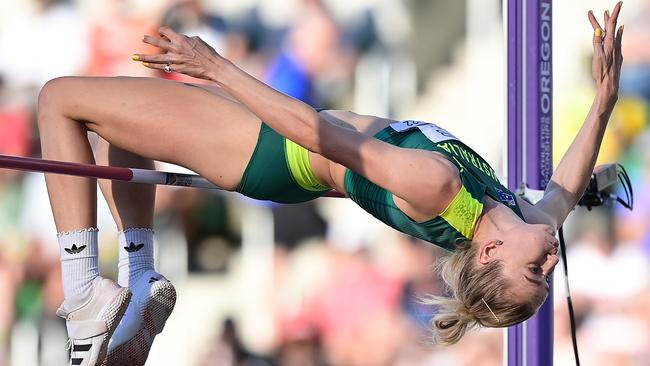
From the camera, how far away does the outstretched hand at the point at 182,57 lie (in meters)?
2.19

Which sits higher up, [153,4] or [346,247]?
[153,4]

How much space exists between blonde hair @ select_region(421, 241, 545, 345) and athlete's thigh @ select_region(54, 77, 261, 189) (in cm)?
68

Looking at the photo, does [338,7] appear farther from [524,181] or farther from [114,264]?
[524,181]

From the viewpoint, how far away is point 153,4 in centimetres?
523

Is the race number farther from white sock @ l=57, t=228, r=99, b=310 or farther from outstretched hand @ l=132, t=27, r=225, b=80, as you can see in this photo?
white sock @ l=57, t=228, r=99, b=310

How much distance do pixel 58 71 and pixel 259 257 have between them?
1.45 metres

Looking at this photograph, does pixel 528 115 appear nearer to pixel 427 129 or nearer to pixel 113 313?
pixel 427 129

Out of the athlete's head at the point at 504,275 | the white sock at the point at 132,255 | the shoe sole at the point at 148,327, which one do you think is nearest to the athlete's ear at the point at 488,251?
the athlete's head at the point at 504,275

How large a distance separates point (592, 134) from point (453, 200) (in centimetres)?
83

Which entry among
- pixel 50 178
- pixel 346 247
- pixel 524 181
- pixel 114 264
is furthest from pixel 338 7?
pixel 50 178

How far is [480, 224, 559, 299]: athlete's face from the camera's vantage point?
258 cm

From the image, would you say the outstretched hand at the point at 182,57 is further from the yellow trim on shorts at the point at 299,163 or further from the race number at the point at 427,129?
the race number at the point at 427,129

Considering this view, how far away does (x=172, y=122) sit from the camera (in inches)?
109

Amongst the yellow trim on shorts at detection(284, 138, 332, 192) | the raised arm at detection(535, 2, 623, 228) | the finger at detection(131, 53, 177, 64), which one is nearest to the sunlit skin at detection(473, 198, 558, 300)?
the raised arm at detection(535, 2, 623, 228)
